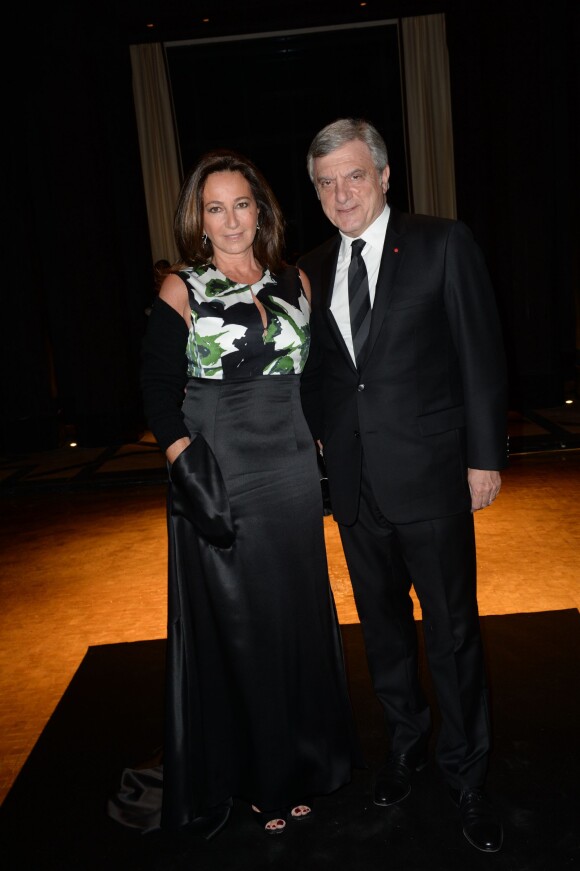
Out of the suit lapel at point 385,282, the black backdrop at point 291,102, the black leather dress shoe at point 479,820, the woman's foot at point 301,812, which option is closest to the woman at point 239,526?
the woman's foot at point 301,812

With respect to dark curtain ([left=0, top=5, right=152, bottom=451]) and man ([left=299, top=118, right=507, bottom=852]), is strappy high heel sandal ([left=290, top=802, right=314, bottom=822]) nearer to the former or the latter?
man ([left=299, top=118, right=507, bottom=852])

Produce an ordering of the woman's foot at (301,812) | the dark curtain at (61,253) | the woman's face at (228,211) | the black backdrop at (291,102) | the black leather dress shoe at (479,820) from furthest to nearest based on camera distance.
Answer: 1. the black backdrop at (291,102)
2. the dark curtain at (61,253)
3. the woman's foot at (301,812)
4. the woman's face at (228,211)
5. the black leather dress shoe at (479,820)

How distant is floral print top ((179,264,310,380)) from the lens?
6.52 ft

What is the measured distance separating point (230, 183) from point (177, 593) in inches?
40.8

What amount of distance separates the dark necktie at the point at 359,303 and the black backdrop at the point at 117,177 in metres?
5.96

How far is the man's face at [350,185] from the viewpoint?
1.95m

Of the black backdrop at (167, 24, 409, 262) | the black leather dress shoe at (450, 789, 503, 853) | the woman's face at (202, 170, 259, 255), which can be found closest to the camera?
the black leather dress shoe at (450, 789, 503, 853)

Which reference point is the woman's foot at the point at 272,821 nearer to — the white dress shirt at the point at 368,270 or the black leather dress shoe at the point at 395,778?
the black leather dress shoe at the point at 395,778

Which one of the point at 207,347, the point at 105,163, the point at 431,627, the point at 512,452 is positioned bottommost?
the point at 512,452

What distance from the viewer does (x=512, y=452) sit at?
238 inches

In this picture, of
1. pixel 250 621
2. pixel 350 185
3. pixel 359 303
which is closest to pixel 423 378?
pixel 359 303

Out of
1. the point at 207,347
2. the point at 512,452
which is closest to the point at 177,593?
the point at 207,347

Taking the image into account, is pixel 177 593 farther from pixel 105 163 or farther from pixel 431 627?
pixel 105 163

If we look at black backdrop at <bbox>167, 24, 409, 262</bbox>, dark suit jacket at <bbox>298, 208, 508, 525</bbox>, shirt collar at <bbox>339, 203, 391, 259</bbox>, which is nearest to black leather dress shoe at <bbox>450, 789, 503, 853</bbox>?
dark suit jacket at <bbox>298, 208, 508, 525</bbox>
